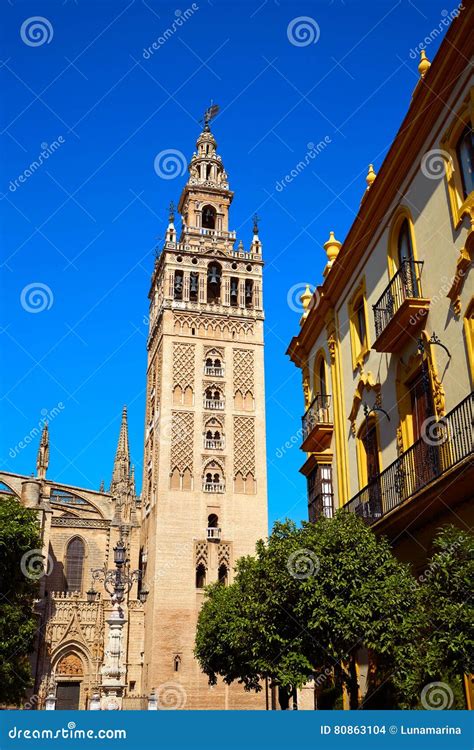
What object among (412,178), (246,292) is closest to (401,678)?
(412,178)

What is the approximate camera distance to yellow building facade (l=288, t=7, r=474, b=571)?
11.3 m

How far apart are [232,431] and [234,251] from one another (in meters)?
13.2

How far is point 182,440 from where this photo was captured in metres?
43.6

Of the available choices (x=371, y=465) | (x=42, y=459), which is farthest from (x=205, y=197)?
(x=371, y=465)

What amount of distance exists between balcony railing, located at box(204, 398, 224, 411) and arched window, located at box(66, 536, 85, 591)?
42.1 feet

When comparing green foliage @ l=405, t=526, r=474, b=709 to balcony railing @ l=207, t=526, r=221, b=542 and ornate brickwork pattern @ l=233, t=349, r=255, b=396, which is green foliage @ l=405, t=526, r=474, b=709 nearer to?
balcony railing @ l=207, t=526, r=221, b=542

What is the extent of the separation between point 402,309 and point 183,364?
109 ft

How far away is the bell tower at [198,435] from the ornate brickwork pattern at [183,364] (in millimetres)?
67

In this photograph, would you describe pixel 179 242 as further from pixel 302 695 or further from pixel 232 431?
pixel 302 695

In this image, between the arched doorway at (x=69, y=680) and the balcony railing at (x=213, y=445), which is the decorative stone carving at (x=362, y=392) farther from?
the arched doorway at (x=69, y=680)

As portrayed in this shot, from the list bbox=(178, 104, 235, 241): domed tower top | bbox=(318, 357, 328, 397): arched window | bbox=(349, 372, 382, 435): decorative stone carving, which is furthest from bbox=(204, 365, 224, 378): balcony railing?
bbox=(349, 372, 382, 435): decorative stone carving

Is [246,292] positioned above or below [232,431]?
above

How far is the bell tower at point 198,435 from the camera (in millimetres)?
38750

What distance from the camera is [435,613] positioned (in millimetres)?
9016
